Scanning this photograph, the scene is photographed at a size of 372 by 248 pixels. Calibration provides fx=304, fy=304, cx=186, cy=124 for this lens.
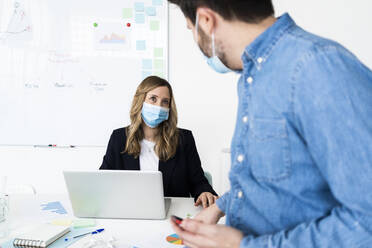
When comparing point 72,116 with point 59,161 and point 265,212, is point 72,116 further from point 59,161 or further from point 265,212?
point 265,212

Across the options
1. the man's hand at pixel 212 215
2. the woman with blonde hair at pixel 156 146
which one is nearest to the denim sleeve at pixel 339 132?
the man's hand at pixel 212 215

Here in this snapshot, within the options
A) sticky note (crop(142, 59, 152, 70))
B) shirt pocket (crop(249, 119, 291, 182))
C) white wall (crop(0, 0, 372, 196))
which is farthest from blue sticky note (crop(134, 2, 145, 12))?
shirt pocket (crop(249, 119, 291, 182))

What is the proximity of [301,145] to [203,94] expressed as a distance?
6.49 feet

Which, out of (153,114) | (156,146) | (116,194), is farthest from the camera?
(156,146)

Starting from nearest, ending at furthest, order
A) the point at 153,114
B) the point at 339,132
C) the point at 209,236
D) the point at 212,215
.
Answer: the point at 339,132
the point at 209,236
the point at 212,215
the point at 153,114

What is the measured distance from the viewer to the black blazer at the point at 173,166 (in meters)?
1.93

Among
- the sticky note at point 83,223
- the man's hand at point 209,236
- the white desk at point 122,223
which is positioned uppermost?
the man's hand at point 209,236

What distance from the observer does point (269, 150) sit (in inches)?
23.1

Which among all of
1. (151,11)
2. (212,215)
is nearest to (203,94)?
(151,11)

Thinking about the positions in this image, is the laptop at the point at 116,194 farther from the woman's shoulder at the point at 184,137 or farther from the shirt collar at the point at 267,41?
the woman's shoulder at the point at 184,137

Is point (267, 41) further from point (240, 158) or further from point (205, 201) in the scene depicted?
point (205, 201)

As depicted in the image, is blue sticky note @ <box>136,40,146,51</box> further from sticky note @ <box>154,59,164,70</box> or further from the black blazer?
the black blazer

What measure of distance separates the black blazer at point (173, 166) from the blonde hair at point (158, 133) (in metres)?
0.04

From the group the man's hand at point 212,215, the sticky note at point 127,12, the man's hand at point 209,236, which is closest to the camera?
the man's hand at point 209,236
